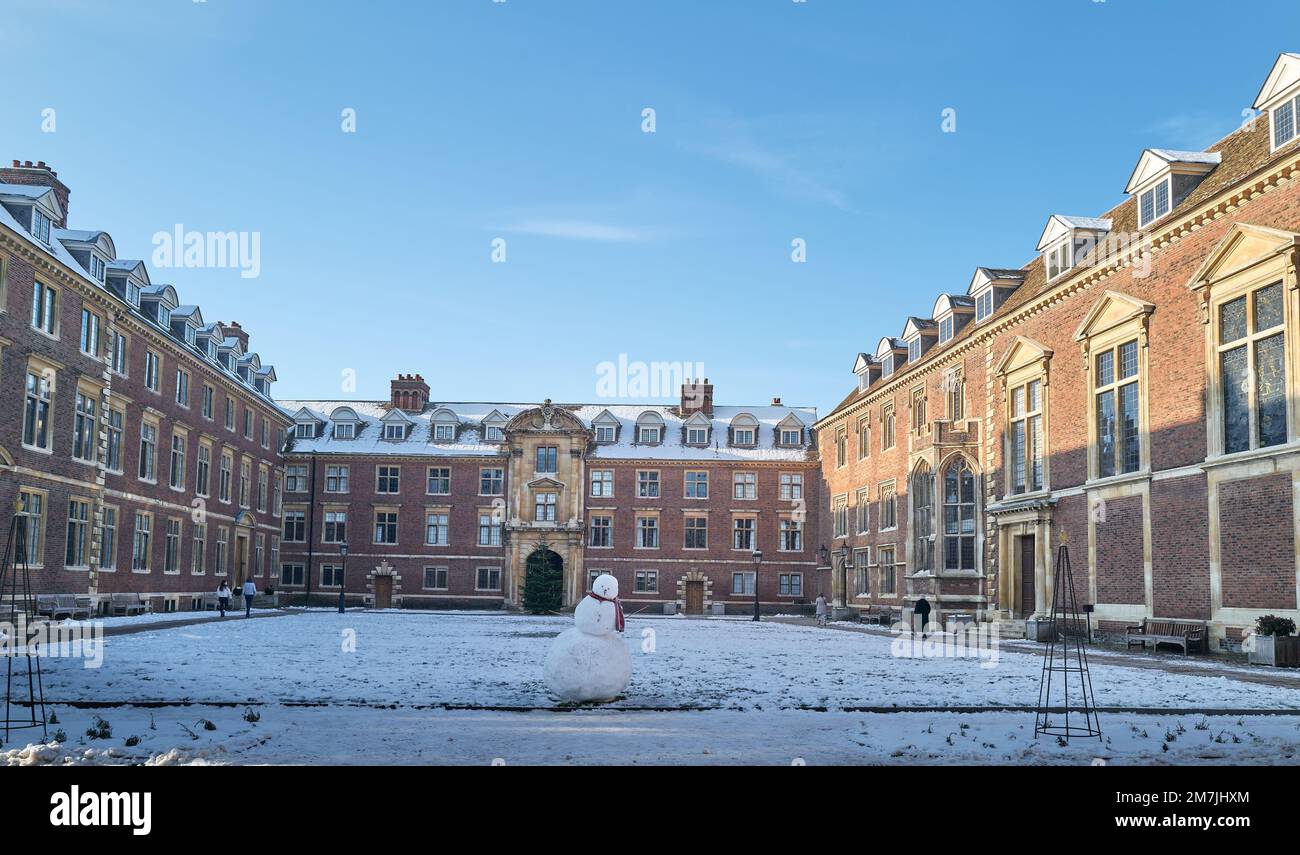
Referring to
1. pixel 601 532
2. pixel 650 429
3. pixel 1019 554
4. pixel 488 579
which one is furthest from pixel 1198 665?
pixel 488 579

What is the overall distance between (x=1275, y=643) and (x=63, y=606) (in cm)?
3058

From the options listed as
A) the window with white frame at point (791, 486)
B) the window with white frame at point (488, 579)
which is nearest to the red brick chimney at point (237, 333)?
the window with white frame at point (488, 579)

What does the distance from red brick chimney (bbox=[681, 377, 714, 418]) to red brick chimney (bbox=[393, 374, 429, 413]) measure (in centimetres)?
1518

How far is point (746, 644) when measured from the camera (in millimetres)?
27031

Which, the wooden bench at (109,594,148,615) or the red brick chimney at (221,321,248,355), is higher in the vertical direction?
the red brick chimney at (221,321,248,355)

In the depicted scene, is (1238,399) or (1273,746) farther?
(1238,399)

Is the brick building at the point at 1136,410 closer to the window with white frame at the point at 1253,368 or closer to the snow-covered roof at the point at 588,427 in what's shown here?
the window with white frame at the point at 1253,368

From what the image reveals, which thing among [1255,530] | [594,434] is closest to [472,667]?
[1255,530]

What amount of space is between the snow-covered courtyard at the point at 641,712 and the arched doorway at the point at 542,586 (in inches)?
1137

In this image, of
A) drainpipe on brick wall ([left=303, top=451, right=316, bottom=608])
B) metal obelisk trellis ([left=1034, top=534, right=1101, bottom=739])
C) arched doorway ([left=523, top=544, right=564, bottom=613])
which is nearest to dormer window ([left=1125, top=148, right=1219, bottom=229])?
metal obelisk trellis ([left=1034, top=534, right=1101, bottom=739])

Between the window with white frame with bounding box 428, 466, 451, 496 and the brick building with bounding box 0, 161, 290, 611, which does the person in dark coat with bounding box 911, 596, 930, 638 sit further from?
the window with white frame with bounding box 428, 466, 451, 496

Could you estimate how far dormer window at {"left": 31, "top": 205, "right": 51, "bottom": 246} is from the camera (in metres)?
30.7

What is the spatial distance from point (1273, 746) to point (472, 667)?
12.3 m
